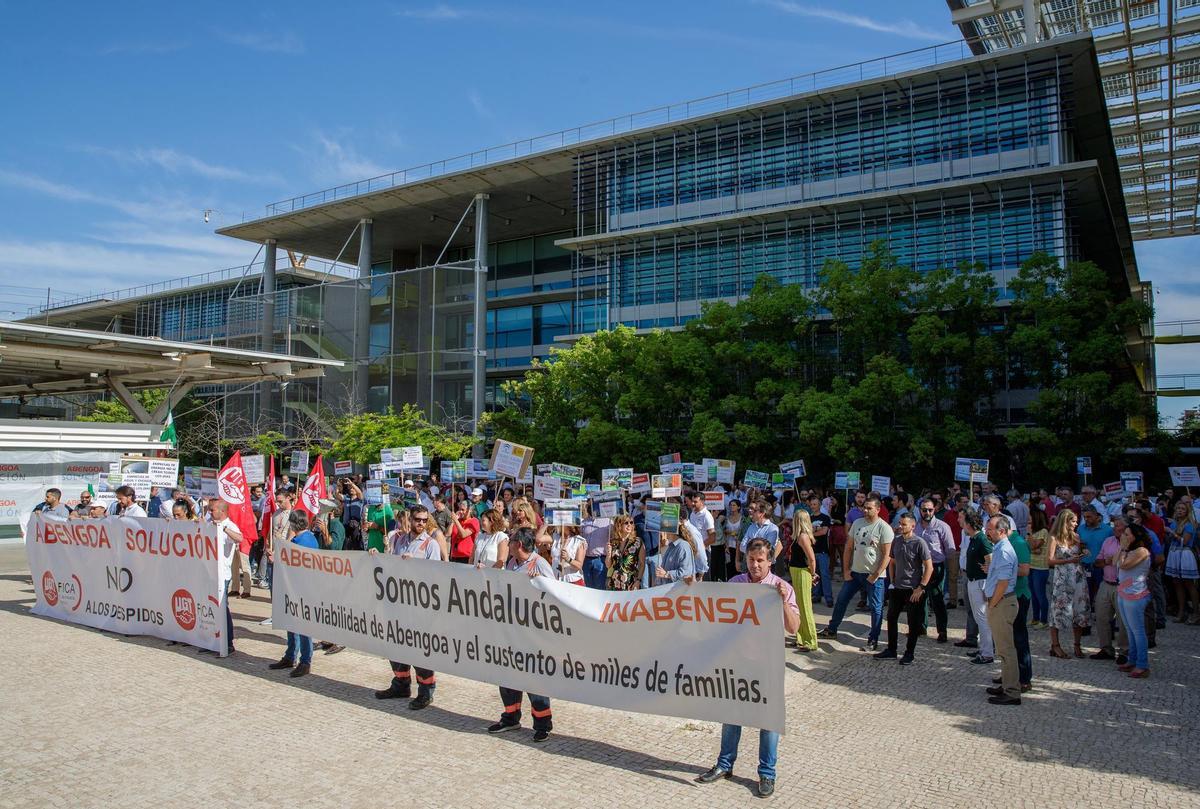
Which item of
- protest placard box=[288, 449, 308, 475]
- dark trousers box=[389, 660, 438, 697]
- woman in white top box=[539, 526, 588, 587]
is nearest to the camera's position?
dark trousers box=[389, 660, 438, 697]

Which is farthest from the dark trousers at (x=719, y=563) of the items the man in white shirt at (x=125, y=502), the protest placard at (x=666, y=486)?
the man in white shirt at (x=125, y=502)

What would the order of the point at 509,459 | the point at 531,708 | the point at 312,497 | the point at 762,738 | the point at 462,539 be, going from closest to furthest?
the point at 762,738 < the point at 531,708 < the point at 462,539 < the point at 312,497 < the point at 509,459

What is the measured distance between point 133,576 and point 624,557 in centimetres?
630

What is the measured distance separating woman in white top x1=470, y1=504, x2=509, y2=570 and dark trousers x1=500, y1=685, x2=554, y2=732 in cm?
246

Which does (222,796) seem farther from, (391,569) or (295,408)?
(295,408)

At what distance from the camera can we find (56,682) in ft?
28.6

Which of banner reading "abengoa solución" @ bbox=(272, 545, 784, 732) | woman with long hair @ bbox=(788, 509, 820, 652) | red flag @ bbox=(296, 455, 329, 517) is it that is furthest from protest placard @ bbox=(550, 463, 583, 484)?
banner reading "abengoa solución" @ bbox=(272, 545, 784, 732)

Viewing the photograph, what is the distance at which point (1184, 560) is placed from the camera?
13.2m

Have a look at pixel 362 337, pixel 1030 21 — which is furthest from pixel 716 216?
pixel 362 337

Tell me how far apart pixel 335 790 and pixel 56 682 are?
15.2ft

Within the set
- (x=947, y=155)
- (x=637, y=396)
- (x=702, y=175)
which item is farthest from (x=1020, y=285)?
(x=702, y=175)

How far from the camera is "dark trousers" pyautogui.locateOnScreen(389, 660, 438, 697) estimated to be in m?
8.05

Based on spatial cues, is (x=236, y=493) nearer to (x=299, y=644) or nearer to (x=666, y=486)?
(x=299, y=644)

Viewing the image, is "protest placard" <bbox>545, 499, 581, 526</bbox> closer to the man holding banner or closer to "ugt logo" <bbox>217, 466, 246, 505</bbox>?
"ugt logo" <bbox>217, 466, 246, 505</bbox>
